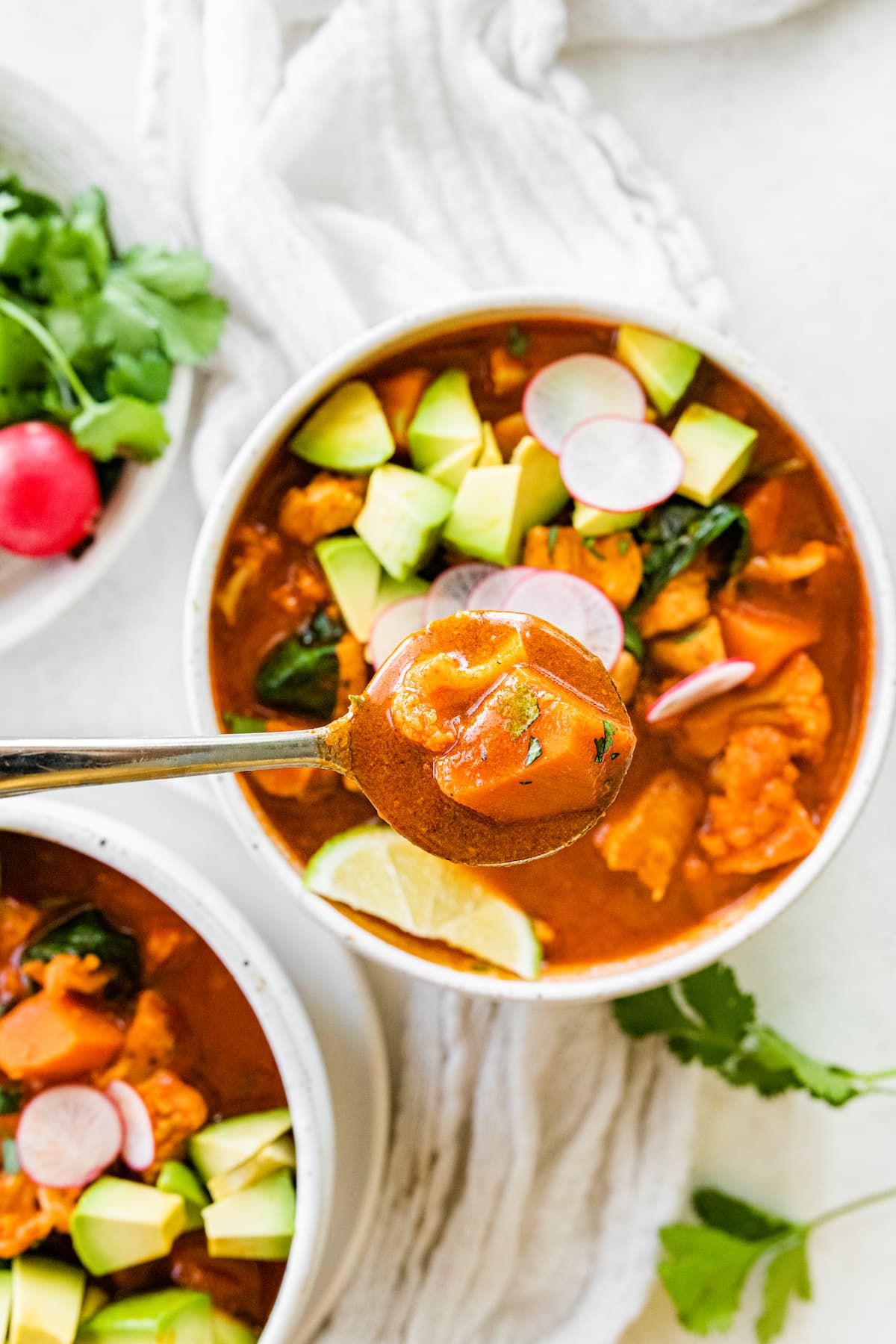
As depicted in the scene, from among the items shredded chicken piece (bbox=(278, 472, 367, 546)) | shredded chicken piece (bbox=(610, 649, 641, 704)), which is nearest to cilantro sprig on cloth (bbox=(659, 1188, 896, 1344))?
shredded chicken piece (bbox=(610, 649, 641, 704))

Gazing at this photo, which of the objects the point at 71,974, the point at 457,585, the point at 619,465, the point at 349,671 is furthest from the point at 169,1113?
the point at 619,465

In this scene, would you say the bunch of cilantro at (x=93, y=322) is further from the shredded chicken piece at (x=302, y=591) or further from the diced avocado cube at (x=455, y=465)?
the diced avocado cube at (x=455, y=465)

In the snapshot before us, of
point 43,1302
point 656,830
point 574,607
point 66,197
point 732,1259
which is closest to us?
point 574,607

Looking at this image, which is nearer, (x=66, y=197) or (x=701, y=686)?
(x=701, y=686)

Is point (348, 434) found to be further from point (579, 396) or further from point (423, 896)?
point (423, 896)

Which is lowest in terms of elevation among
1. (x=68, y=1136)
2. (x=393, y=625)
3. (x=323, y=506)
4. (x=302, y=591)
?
(x=68, y=1136)

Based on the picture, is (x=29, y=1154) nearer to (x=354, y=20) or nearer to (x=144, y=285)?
(x=144, y=285)
